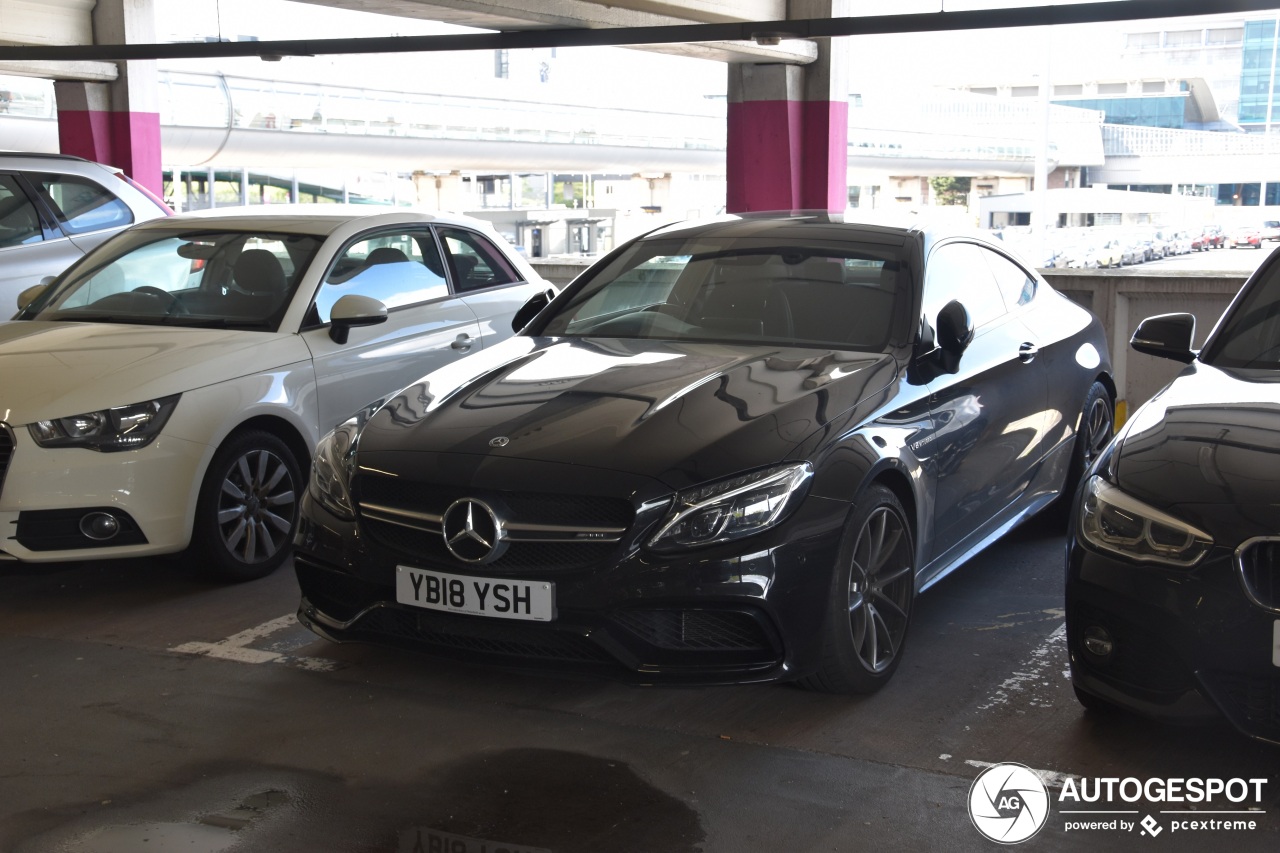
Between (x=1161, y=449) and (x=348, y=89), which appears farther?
(x=348, y=89)

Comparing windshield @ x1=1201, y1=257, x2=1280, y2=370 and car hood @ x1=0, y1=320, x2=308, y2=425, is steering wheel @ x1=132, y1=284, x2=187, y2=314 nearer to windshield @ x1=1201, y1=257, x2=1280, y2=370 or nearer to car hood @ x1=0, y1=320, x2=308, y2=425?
car hood @ x1=0, y1=320, x2=308, y2=425

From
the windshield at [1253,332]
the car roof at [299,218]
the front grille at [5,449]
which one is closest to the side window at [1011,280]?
the windshield at [1253,332]

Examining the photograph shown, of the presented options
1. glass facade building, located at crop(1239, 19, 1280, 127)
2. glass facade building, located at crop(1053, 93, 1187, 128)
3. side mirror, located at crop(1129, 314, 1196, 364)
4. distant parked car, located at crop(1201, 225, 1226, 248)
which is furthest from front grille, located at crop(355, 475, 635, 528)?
glass facade building, located at crop(1053, 93, 1187, 128)

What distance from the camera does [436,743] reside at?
3.62 metres

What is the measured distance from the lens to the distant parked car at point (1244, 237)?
7745 millimetres

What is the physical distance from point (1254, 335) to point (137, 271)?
4629mm

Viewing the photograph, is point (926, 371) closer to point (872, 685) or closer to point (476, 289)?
point (872, 685)

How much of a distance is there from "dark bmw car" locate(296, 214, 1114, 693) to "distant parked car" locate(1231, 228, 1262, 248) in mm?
3531

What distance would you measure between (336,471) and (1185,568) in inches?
93.7

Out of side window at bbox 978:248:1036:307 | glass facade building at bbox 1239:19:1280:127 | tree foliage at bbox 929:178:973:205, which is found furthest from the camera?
tree foliage at bbox 929:178:973:205

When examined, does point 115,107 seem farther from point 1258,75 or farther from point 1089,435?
point 1258,75

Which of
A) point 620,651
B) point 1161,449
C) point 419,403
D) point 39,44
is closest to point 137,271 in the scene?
point 419,403

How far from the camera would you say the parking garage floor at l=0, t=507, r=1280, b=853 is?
3088 millimetres

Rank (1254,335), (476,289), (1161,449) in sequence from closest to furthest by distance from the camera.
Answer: (1161,449)
(1254,335)
(476,289)
